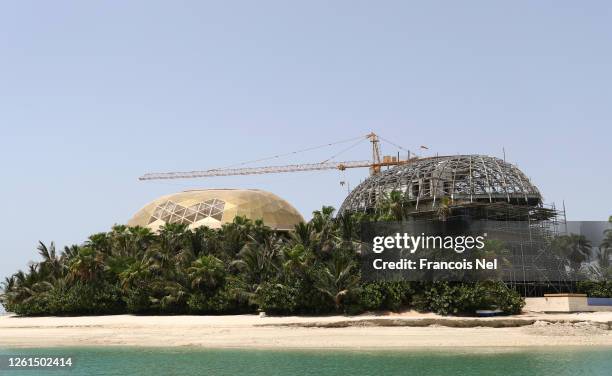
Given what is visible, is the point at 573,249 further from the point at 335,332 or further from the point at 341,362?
the point at 341,362

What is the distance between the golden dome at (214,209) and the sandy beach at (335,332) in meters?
27.2

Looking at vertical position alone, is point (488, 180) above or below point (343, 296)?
above

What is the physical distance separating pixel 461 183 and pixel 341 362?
46205mm

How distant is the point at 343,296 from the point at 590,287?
23.4m

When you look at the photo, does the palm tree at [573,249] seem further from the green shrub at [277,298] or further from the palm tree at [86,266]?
the palm tree at [86,266]

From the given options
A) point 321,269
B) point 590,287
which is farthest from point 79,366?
point 590,287

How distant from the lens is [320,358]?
112 ft

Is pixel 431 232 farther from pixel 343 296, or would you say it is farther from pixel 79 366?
pixel 79 366

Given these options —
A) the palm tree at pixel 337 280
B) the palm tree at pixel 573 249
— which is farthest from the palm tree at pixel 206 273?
the palm tree at pixel 573 249

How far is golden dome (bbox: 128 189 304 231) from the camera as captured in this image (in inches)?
3068

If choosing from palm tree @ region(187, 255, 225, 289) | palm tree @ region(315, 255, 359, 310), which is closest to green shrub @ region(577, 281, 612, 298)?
palm tree @ region(315, 255, 359, 310)

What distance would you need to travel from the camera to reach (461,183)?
247 ft

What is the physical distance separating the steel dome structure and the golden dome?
11.4 m

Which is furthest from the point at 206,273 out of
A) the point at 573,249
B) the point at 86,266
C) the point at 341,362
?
the point at 573,249
